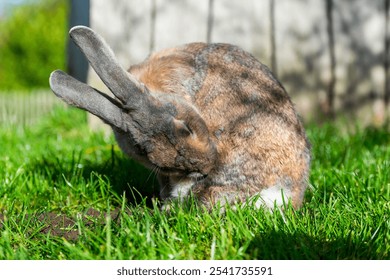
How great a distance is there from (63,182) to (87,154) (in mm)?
907

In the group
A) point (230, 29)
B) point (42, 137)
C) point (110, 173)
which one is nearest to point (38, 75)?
point (42, 137)

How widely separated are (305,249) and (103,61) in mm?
1156

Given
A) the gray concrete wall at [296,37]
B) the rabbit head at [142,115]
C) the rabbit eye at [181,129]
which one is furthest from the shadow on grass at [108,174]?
the gray concrete wall at [296,37]

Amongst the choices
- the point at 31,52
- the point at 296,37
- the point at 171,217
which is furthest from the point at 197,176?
the point at 31,52

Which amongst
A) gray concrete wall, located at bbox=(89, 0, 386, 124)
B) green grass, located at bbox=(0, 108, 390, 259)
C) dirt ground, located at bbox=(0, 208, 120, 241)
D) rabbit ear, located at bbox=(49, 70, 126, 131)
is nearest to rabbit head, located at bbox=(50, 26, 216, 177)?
rabbit ear, located at bbox=(49, 70, 126, 131)

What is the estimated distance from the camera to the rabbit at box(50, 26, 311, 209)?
9.57ft

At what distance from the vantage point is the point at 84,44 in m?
2.72

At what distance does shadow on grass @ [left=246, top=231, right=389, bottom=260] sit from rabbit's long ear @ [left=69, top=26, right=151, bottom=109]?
874 millimetres

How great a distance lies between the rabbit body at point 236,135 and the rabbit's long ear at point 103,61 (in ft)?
0.98

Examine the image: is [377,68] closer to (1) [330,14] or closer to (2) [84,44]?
(1) [330,14]

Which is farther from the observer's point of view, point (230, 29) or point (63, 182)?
point (230, 29)

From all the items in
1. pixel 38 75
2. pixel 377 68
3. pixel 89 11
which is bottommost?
pixel 38 75

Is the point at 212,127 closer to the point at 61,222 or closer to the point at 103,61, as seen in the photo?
the point at 103,61

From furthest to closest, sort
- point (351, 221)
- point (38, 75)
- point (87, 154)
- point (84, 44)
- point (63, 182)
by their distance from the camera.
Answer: point (38, 75) < point (87, 154) < point (63, 182) < point (351, 221) < point (84, 44)
